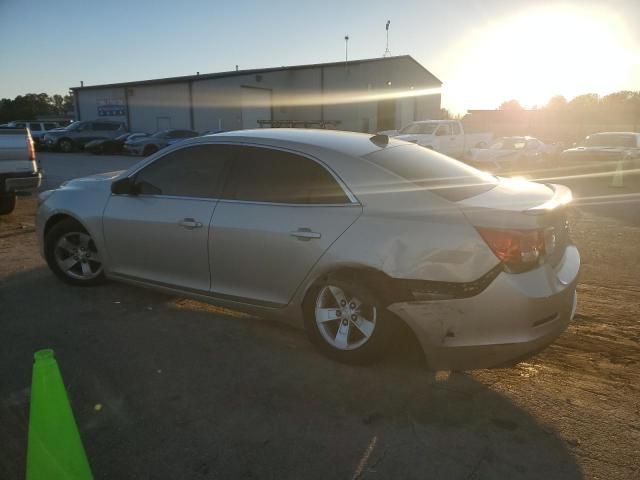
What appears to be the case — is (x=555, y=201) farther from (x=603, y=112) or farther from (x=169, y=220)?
(x=603, y=112)

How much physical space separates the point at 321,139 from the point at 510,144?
16.7 m

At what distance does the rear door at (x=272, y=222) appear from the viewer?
3416 millimetres

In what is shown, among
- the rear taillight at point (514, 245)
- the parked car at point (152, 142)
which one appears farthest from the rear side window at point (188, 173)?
the parked car at point (152, 142)

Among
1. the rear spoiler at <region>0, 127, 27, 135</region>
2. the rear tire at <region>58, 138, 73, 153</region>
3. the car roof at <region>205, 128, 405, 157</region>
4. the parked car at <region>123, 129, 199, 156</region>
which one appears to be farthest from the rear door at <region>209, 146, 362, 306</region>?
the rear tire at <region>58, 138, 73, 153</region>

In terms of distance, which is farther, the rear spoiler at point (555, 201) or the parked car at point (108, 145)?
the parked car at point (108, 145)

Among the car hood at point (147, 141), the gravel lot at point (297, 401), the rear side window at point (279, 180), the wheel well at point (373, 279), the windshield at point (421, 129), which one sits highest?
the windshield at point (421, 129)

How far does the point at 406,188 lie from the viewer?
3293 mm

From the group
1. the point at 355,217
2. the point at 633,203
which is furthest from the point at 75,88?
the point at 355,217

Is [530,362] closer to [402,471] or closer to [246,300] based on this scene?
[402,471]

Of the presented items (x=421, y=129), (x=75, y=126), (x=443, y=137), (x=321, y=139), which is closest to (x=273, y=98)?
(x=75, y=126)

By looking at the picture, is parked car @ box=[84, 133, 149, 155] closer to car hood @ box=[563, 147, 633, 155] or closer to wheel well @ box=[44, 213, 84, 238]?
car hood @ box=[563, 147, 633, 155]

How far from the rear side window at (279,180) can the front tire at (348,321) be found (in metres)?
0.61

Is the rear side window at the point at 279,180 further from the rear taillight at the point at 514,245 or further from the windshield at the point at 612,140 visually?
the windshield at the point at 612,140

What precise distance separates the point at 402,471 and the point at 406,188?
1.69m
